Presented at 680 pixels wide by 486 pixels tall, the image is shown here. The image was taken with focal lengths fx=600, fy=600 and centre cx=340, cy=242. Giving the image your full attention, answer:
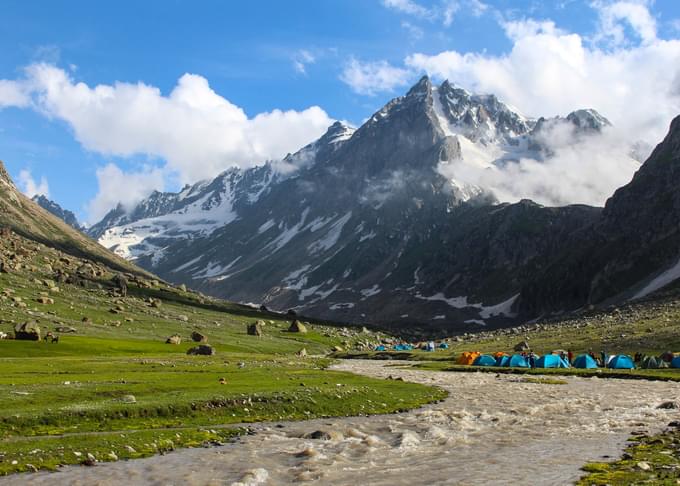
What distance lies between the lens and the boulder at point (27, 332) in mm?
91000

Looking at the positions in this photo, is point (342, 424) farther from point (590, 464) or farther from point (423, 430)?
point (590, 464)

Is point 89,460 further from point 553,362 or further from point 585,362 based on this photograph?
point 553,362

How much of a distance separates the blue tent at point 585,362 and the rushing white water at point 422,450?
37480 millimetres

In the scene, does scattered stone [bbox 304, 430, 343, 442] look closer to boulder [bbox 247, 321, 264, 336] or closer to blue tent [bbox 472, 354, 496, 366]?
blue tent [bbox 472, 354, 496, 366]

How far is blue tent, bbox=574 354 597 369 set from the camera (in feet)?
275

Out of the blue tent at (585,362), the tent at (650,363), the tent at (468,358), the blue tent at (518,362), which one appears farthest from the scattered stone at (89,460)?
the tent at (468,358)

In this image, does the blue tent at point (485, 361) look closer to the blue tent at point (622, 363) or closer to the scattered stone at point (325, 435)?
the blue tent at point (622, 363)

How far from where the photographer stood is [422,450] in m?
30.0

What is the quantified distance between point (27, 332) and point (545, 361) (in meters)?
77.9

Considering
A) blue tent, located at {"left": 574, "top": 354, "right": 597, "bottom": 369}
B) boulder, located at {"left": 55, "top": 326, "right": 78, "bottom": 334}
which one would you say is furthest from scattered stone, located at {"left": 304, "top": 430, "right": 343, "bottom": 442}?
boulder, located at {"left": 55, "top": 326, "right": 78, "bottom": 334}

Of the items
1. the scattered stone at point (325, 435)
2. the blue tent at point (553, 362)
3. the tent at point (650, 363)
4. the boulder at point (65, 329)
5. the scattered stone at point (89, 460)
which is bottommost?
the blue tent at point (553, 362)

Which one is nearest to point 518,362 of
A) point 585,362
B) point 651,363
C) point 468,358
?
point 585,362

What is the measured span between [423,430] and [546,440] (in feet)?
23.4

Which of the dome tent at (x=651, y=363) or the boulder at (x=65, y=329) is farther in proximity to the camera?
the boulder at (x=65, y=329)
